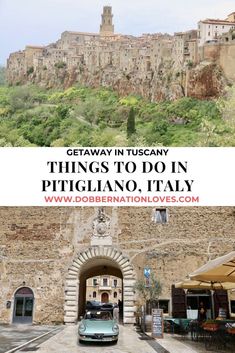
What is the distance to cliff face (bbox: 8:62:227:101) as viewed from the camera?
9956 centimetres

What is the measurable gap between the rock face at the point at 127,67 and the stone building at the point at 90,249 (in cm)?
7585

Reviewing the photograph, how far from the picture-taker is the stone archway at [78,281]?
977 inches

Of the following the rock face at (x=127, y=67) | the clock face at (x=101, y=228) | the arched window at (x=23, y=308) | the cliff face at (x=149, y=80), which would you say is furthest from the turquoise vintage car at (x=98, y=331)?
the rock face at (x=127, y=67)

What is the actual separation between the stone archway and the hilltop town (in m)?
77.4

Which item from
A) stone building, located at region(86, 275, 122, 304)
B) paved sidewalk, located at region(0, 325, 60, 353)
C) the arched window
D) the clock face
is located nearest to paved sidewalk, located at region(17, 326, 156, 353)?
paved sidewalk, located at region(0, 325, 60, 353)

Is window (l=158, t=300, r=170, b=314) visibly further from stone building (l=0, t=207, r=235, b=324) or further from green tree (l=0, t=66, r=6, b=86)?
green tree (l=0, t=66, r=6, b=86)

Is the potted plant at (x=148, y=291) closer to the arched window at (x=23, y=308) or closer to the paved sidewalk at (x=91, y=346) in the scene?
the paved sidewalk at (x=91, y=346)

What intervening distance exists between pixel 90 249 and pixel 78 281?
182 centimetres

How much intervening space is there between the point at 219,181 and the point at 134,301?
7.80m

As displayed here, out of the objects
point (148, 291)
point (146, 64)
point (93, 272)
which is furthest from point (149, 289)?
point (146, 64)

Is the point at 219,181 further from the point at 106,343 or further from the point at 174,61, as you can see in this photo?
the point at 174,61

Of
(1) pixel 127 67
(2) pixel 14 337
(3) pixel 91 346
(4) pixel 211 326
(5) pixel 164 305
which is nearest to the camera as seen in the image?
(4) pixel 211 326

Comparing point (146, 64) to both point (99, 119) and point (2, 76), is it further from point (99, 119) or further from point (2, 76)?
point (2, 76)

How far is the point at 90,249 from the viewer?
25406mm
